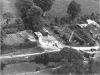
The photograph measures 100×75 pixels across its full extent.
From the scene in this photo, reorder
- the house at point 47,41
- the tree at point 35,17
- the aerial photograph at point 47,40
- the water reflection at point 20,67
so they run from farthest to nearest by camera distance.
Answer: the tree at point 35,17 → the house at point 47,41 → the aerial photograph at point 47,40 → the water reflection at point 20,67

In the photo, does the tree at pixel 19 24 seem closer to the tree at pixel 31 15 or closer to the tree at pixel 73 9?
the tree at pixel 31 15

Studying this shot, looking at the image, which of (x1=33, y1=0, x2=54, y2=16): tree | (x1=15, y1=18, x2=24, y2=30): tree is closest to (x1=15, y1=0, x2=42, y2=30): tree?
(x1=15, y1=18, x2=24, y2=30): tree

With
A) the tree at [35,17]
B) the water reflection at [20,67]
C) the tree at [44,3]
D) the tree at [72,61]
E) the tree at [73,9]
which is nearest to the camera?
the tree at [72,61]

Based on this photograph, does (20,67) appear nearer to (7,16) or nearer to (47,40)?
(47,40)

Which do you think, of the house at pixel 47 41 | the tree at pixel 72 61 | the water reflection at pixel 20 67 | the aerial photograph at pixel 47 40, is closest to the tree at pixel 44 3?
the aerial photograph at pixel 47 40

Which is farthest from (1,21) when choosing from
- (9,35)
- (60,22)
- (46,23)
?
(60,22)

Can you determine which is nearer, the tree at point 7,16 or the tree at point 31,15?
the tree at point 7,16

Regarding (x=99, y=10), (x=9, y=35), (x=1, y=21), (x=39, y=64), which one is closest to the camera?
(x=39, y=64)

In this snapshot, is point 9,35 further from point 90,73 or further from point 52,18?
point 90,73

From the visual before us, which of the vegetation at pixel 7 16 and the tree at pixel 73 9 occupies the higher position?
the tree at pixel 73 9

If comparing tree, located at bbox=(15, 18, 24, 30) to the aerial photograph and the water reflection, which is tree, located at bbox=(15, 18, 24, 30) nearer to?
the aerial photograph
